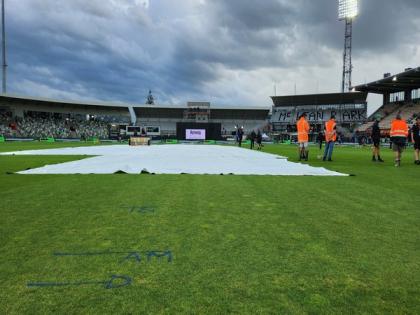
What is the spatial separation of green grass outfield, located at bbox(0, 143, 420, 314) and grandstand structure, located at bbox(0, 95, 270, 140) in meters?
67.4

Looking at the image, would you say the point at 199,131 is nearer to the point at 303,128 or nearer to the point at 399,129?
the point at 303,128

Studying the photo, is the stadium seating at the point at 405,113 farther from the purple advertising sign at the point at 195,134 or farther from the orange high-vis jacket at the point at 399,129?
the orange high-vis jacket at the point at 399,129

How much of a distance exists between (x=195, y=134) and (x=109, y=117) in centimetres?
3500

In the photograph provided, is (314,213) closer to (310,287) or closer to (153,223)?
(153,223)

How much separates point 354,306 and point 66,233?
307 centimetres

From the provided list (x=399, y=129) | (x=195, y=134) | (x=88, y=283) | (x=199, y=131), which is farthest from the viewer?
(x=195, y=134)

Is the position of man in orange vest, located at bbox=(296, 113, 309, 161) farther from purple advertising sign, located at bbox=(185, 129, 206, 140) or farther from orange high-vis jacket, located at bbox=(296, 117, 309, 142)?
purple advertising sign, located at bbox=(185, 129, 206, 140)

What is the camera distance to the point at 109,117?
9369 cm

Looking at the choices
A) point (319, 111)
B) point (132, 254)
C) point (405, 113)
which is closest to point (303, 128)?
point (132, 254)

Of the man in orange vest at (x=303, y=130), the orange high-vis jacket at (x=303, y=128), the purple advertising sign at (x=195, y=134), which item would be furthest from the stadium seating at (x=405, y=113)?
the orange high-vis jacket at (x=303, y=128)

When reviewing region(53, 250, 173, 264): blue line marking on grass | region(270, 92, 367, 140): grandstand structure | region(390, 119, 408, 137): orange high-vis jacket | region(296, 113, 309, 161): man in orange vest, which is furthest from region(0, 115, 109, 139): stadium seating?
region(53, 250, 173, 264): blue line marking on grass

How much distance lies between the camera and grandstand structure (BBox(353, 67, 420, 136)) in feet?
194

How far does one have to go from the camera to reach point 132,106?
300 ft

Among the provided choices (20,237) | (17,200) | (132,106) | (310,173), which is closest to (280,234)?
(20,237)
